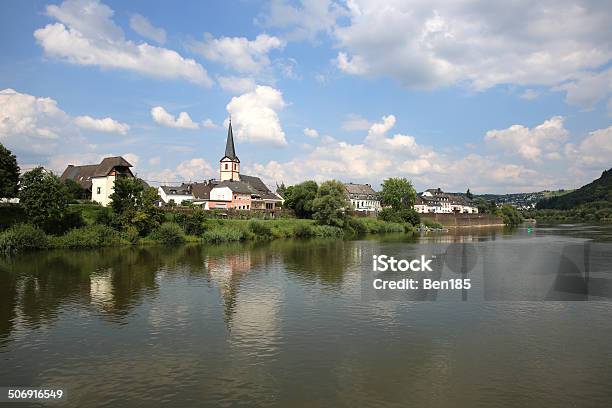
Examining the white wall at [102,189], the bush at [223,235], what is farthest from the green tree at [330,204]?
the white wall at [102,189]

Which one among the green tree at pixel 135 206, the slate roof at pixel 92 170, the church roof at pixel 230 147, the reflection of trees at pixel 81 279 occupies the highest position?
the church roof at pixel 230 147

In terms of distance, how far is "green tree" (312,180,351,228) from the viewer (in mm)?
82625

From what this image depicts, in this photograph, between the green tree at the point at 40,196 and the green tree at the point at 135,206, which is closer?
the green tree at the point at 40,196

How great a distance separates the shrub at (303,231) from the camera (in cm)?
7775

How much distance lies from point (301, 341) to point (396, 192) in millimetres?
100432

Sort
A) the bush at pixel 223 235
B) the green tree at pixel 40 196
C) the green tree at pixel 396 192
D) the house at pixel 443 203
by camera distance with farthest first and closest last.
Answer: the house at pixel 443 203 → the green tree at pixel 396 192 → the bush at pixel 223 235 → the green tree at pixel 40 196

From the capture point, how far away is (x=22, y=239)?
158ft

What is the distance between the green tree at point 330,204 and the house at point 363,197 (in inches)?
2400

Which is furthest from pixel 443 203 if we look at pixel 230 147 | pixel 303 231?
pixel 303 231

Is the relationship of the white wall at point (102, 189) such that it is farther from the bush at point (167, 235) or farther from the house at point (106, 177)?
the bush at point (167, 235)

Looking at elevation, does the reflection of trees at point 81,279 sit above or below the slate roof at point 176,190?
below

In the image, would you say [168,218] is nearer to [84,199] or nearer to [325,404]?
[84,199]

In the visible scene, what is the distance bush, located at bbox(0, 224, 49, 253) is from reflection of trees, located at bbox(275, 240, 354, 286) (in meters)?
26.7

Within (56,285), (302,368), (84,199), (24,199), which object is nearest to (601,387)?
(302,368)
